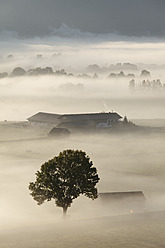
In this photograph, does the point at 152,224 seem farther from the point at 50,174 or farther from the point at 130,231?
the point at 50,174

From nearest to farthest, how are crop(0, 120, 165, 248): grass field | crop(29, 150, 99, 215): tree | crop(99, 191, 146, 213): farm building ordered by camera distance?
crop(0, 120, 165, 248): grass field, crop(29, 150, 99, 215): tree, crop(99, 191, 146, 213): farm building

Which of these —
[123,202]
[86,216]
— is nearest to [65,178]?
[86,216]

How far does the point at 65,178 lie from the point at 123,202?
17.5m

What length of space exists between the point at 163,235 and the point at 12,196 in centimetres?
4337

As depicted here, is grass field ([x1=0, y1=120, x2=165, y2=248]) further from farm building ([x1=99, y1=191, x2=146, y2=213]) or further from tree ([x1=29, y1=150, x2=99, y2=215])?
tree ([x1=29, y1=150, x2=99, y2=215])

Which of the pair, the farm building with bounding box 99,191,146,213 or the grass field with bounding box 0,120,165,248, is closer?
the grass field with bounding box 0,120,165,248

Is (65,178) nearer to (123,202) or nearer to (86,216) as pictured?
(86,216)

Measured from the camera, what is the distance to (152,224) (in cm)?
8331

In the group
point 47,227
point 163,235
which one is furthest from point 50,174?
point 163,235

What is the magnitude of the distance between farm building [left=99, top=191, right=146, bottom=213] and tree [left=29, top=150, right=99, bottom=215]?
11040mm

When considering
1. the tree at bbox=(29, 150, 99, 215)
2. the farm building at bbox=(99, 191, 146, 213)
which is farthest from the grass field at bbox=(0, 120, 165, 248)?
the tree at bbox=(29, 150, 99, 215)

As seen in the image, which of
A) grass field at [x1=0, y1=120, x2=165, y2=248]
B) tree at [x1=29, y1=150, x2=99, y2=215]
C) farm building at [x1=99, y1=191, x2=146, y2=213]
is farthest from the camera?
farm building at [x1=99, y1=191, x2=146, y2=213]

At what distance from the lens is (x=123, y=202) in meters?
101

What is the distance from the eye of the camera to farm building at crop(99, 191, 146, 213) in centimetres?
10031
